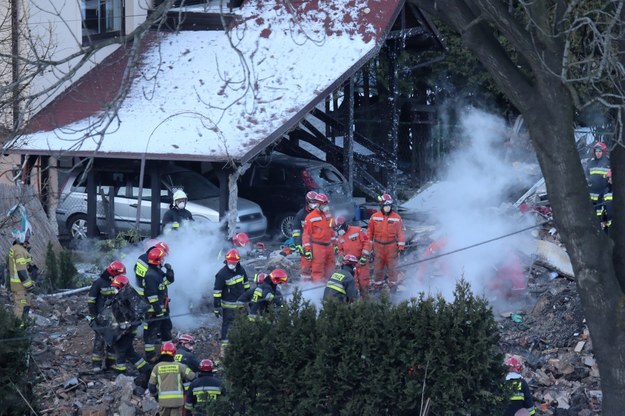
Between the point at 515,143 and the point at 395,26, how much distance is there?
4.09 meters

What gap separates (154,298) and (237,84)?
26.6ft

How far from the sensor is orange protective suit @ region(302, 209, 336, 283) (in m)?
15.8

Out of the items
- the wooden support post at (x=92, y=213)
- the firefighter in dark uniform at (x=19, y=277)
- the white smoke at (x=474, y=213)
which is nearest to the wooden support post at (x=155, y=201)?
the wooden support post at (x=92, y=213)

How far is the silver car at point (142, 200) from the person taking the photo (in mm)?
19984

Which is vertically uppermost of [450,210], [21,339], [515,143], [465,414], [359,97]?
[359,97]

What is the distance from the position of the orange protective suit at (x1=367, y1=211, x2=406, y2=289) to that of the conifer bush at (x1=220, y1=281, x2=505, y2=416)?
6.53m

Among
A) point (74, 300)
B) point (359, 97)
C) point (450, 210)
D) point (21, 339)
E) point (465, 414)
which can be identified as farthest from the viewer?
point (359, 97)

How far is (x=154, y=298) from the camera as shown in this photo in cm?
1314

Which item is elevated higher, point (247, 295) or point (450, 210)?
point (450, 210)

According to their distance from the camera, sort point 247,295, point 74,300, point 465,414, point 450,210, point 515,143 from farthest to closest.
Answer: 1. point 515,143
2. point 450,210
3. point 74,300
4. point 247,295
5. point 465,414

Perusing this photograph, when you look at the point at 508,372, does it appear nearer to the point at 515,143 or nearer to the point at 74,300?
the point at 74,300

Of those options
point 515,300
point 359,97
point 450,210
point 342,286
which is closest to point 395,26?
point 359,97

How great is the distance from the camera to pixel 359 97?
1054 inches

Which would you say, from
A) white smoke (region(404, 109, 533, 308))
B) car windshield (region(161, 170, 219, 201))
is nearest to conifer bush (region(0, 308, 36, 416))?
white smoke (region(404, 109, 533, 308))
